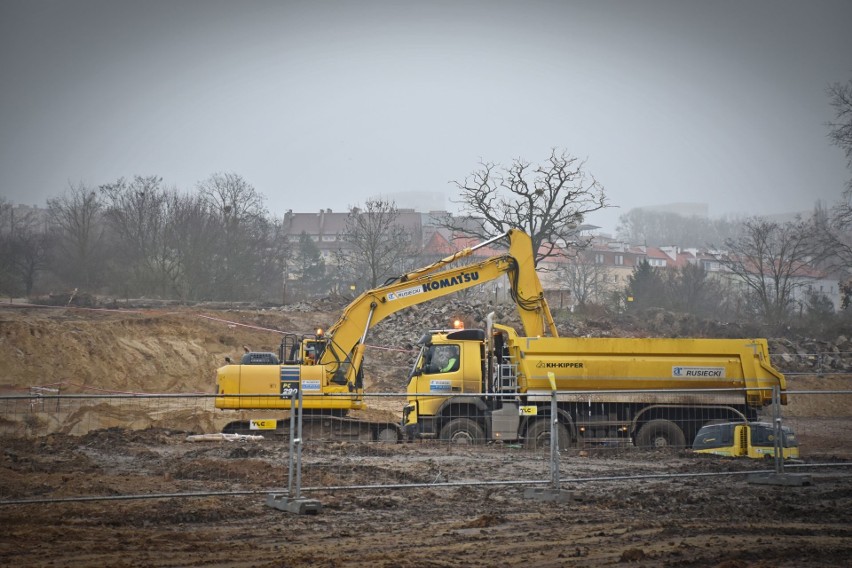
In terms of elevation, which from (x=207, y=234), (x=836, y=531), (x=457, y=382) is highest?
(x=207, y=234)

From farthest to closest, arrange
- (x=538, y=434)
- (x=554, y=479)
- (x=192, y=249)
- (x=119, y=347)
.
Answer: (x=192, y=249)
(x=119, y=347)
(x=538, y=434)
(x=554, y=479)

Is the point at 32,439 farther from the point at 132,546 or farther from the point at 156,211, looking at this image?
the point at 156,211

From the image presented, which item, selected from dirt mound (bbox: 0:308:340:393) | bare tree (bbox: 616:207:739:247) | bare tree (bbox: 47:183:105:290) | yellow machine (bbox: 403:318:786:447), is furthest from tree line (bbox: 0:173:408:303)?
bare tree (bbox: 616:207:739:247)

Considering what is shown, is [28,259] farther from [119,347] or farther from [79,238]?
[119,347]

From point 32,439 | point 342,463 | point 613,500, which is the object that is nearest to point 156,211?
point 32,439

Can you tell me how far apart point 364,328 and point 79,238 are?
39748 millimetres

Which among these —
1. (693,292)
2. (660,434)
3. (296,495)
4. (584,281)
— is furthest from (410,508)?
(584,281)

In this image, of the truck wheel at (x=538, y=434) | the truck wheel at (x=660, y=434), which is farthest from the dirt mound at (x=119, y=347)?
the truck wheel at (x=660, y=434)

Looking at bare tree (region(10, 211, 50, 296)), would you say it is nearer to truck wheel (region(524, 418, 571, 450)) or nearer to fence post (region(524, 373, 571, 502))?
truck wheel (region(524, 418, 571, 450))

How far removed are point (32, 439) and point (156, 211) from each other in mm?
46348

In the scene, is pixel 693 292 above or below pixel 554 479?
above

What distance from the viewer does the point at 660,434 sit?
18312mm

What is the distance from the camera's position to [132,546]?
9.07m

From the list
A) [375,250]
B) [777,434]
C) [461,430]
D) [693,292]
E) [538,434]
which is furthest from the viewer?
[693,292]
